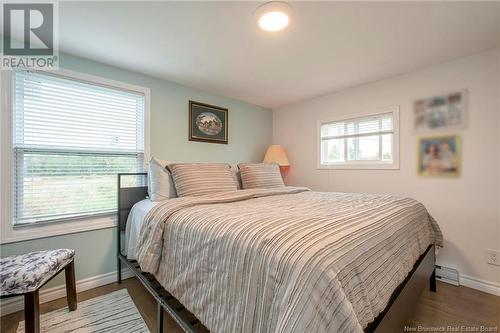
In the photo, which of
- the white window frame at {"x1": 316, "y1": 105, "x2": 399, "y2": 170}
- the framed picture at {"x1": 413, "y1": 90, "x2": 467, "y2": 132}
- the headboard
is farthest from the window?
the headboard

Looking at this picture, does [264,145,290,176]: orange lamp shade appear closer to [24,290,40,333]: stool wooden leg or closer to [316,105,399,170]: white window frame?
[316,105,399,170]: white window frame

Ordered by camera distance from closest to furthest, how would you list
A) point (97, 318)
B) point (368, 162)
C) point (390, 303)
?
point (390, 303), point (97, 318), point (368, 162)

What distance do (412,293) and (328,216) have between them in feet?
2.26

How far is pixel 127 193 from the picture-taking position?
224cm

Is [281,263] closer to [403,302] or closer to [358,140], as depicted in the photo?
[403,302]

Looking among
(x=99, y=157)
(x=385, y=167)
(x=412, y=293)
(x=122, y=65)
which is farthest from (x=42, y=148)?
(x=385, y=167)

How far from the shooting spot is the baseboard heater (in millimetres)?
2158

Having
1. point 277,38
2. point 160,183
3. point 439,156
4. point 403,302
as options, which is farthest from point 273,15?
point 439,156

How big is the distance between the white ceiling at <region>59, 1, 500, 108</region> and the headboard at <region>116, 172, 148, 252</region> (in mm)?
1114

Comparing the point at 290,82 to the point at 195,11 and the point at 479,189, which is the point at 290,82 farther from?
the point at 479,189

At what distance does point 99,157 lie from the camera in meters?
2.18

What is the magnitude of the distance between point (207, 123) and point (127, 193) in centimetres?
130

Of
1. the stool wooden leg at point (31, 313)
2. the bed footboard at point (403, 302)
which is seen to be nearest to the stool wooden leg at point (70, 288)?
the stool wooden leg at point (31, 313)

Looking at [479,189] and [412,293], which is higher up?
[479,189]
